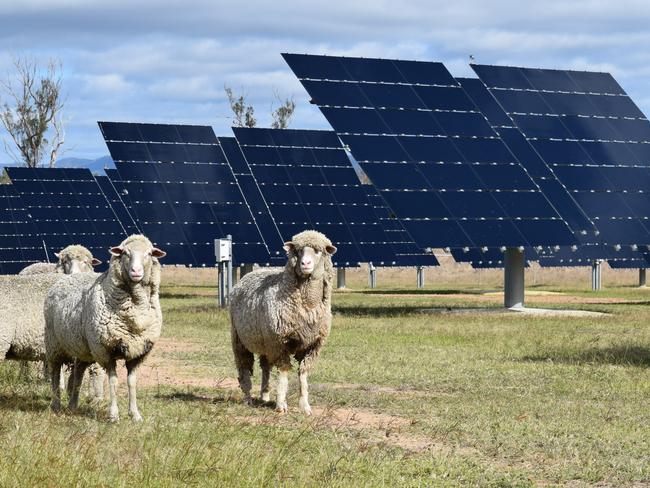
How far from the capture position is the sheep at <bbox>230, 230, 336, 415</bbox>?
544 inches

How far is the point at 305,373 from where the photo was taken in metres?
13.8

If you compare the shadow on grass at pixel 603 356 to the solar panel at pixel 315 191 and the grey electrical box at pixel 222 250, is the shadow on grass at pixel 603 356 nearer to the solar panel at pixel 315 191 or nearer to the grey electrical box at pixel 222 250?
the grey electrical box at pixel 222 250

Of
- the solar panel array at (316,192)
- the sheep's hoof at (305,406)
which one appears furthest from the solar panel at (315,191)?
the sheep's hoof at (305,406)

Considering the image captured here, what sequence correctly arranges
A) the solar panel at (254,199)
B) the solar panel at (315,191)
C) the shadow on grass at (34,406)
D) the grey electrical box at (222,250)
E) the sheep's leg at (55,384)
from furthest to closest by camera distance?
the solar panel at (254,199) < the solar panel at (315,191) < the grey electrical box at (222,250) < the sheep's leg at (55,384) < the shadow on grass at (34,406)

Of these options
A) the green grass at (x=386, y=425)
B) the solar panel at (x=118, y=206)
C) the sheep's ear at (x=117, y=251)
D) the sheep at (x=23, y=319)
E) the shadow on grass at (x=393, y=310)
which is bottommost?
the shadow on grass at (x=393, y=310)

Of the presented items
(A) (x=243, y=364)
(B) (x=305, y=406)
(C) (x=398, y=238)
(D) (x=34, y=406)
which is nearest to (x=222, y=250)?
(C) (x=398, y=238)

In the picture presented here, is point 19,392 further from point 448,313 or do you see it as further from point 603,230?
point 603,230

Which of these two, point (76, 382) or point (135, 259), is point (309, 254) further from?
point (76, 382)

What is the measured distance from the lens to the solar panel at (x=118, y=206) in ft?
164

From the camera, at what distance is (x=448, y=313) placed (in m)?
29.7

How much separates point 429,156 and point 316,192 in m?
6.98

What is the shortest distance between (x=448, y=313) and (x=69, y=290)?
17491 mm

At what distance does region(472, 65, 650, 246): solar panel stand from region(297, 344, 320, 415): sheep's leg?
17.7m

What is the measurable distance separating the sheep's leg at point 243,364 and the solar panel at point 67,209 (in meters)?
31.1
